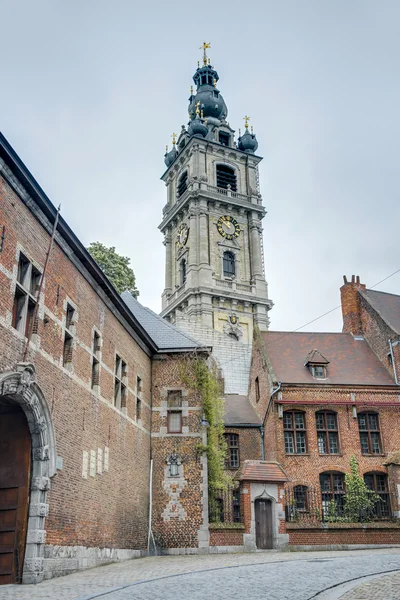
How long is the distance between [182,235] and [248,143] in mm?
14093

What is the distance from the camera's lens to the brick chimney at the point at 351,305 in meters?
33.5

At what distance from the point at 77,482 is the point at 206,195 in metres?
43.6

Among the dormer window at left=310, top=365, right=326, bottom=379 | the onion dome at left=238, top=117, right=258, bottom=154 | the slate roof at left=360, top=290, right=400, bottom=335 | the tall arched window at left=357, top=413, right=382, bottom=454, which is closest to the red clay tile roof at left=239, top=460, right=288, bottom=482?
the tall arched window at left=357, top=413, right=382, bottom=454

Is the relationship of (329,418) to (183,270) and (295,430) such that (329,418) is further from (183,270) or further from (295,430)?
(183,270)

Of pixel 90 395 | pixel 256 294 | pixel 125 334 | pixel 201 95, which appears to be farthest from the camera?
pixel 201 95

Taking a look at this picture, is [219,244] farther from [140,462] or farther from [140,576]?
[140,576]

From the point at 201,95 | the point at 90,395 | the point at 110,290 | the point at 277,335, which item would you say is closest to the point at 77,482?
the point at 90,395

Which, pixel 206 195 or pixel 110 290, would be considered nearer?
pixel 110 290

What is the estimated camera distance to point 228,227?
56.8 meters

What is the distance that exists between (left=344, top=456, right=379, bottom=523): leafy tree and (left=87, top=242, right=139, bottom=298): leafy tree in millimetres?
19782

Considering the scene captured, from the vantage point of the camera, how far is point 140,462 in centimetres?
2075

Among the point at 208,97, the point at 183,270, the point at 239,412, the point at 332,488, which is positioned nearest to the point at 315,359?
the point at 239,412

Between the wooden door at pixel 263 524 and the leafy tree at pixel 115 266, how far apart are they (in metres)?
20.5

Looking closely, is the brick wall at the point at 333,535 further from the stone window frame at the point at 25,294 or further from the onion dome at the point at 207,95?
the onion dome at the point at 207,95
